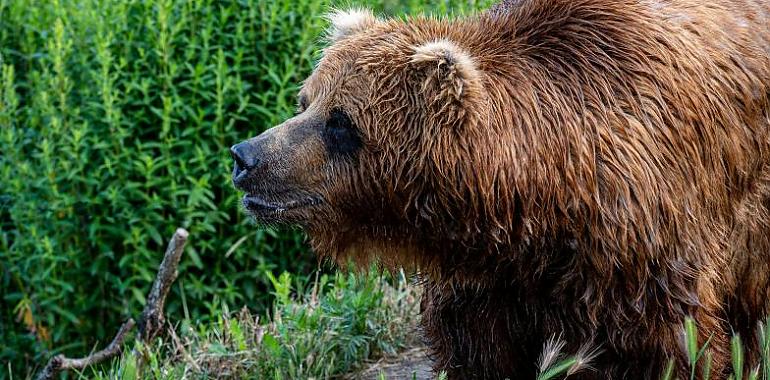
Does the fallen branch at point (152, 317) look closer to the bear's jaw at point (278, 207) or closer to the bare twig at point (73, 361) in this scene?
the bare twig at point (73, 361)

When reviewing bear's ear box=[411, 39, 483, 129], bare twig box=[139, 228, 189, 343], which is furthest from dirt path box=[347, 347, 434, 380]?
bear's ear box=[411, 39, 483, 129]

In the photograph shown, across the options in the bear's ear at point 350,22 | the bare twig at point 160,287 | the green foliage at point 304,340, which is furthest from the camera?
the bare twig at point 160,287

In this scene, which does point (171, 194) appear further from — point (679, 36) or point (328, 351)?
point (679, 36)

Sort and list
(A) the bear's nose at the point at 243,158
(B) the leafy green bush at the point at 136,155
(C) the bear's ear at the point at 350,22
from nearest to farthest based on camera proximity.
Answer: (A) the bear's nose at the point at 243,158 < (C) the bear's ear at the point at 350,22 < (B) the leafy green bush at the point at 136,155

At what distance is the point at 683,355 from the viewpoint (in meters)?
4.16

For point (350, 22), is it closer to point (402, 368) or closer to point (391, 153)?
point (391, 153)

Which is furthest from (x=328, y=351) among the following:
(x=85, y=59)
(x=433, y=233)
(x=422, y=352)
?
(x=85, y=59)

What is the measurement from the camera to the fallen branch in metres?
5.86

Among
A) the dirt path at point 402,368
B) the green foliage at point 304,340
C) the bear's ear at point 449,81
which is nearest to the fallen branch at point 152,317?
the green foliage at point 304,340

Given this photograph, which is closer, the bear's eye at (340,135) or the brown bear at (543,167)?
the brown bear at (543,167)

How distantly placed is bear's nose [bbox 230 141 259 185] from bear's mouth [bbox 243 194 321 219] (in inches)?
3.9

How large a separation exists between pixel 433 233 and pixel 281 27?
134 inches

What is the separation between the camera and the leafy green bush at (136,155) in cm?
698

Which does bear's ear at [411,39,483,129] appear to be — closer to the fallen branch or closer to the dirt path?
the dirt path
